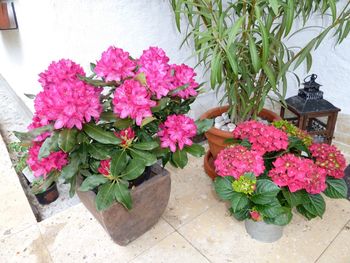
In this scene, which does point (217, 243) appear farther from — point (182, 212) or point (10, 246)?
point (10, 246)

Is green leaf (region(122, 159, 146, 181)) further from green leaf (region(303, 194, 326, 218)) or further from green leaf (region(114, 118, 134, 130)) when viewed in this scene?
green leaf (region(303, 194, 326, 218))

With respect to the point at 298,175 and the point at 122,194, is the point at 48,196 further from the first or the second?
the point at 298,175

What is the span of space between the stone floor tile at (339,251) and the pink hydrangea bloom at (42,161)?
1.11 meters

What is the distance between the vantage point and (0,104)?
254 centimetres

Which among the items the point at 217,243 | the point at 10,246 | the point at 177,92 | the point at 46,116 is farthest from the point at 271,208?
the point at 10,246

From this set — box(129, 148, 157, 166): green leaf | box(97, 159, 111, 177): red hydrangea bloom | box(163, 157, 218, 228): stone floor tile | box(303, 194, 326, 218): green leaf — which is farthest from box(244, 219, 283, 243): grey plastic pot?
box(97, 159, 111, 177): red hydrangea bloom

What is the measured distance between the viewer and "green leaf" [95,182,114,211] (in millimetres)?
945

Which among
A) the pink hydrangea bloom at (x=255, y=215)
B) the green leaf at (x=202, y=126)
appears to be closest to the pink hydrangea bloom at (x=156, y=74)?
the green leaf at (x=202, y=126)

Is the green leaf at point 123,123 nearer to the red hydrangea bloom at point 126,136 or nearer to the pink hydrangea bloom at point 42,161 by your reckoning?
the red hydrangea bloom at point 126,136

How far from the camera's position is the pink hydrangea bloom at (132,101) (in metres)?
0.89

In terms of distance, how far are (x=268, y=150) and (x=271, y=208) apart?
0.23 metres

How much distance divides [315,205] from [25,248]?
1.24m

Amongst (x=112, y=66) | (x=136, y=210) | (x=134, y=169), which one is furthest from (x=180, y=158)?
(x=112, y=66)

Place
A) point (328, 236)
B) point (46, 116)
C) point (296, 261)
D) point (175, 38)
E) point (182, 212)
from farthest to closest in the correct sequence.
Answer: point (175, 38) < point (182, 212) < point (328, 236) < point (296, 261) < point (46, 116)
